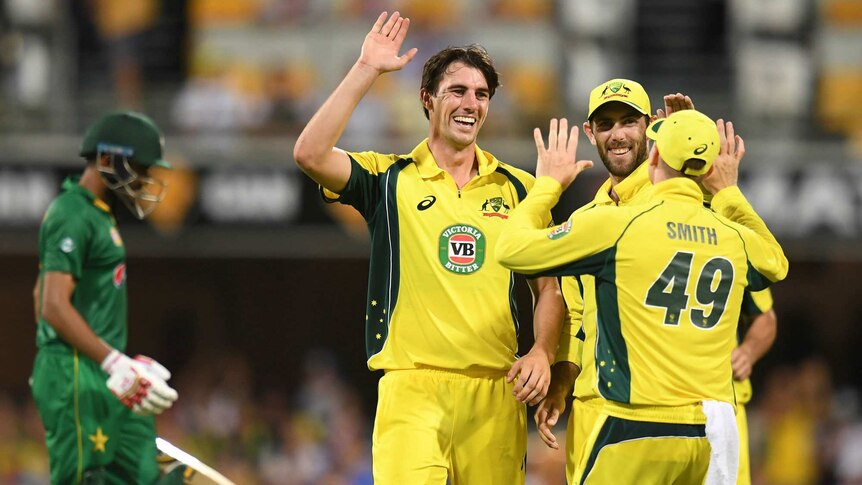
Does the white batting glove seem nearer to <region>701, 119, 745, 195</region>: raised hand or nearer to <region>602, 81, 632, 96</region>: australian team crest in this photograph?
<region>602, 81, 632, 96</region>: australian team crest

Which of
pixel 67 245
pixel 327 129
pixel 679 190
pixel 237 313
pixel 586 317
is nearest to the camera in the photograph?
pixel 679 190

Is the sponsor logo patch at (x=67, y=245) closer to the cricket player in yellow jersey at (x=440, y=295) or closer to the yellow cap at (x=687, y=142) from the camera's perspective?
the cricket player in yellow jersey at (x=440, y=295)

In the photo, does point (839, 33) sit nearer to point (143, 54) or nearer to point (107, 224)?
point (143, 54)

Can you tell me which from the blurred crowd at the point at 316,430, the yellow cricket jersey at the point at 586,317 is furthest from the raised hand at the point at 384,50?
the blurred crowd at the point at 316,430

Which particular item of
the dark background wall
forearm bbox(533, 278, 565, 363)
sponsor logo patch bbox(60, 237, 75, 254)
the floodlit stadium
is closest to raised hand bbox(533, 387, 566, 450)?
forearm bbox(533, 278, 565, 363)

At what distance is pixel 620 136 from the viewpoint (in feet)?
19.2

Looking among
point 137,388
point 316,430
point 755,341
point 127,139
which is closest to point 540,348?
point 137,388

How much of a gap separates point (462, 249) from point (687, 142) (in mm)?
1017

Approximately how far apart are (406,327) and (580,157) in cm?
758

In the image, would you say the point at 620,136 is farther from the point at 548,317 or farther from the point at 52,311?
the point at 52,311

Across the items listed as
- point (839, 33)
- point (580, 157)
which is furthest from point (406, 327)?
point (839, 33)

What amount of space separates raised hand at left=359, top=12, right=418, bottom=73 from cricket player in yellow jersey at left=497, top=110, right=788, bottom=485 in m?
0.88

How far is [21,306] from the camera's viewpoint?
17.3 meters

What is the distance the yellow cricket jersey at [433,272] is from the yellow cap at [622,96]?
682 millimetres
